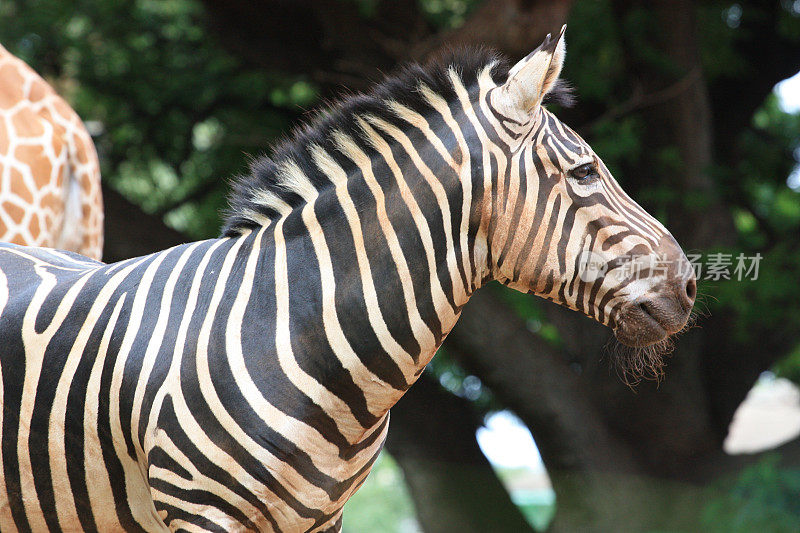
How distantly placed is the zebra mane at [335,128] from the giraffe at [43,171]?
1.81 meters

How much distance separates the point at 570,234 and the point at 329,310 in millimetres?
709

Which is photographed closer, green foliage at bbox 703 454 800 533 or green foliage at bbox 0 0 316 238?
green foliage at bbox 703 454 800 533

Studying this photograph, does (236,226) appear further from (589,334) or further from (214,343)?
(589,334)

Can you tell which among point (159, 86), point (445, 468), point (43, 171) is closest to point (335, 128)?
point (43, 171)

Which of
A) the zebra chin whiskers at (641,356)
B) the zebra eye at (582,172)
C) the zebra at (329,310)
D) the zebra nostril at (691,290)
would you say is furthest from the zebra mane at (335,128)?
the zebra chin whiskers at (641,356)

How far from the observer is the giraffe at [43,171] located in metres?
4.07

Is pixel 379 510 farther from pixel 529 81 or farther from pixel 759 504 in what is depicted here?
pixel 529 81

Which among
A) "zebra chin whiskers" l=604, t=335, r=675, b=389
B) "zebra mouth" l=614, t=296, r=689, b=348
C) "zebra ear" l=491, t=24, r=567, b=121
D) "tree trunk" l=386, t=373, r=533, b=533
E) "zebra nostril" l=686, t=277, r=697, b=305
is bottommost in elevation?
"tree trunk" l=386, t=373, r=533, b=533

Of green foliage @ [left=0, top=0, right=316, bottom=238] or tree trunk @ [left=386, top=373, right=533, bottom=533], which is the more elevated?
green foliage @ [left=0, top=0, right=316, bottom=238]

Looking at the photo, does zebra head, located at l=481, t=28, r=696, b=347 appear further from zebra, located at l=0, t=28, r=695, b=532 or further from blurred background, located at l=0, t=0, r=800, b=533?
blurred background, located at l=0, t=0, r=800, b=533

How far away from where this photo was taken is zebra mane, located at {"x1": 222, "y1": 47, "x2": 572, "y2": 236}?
100 inches

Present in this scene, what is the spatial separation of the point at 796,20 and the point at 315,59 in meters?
3.96

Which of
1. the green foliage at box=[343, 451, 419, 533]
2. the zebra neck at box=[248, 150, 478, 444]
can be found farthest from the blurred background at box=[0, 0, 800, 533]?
the green foliage at box=[343, 451, 419, 533]

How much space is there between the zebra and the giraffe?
65.2 inches
